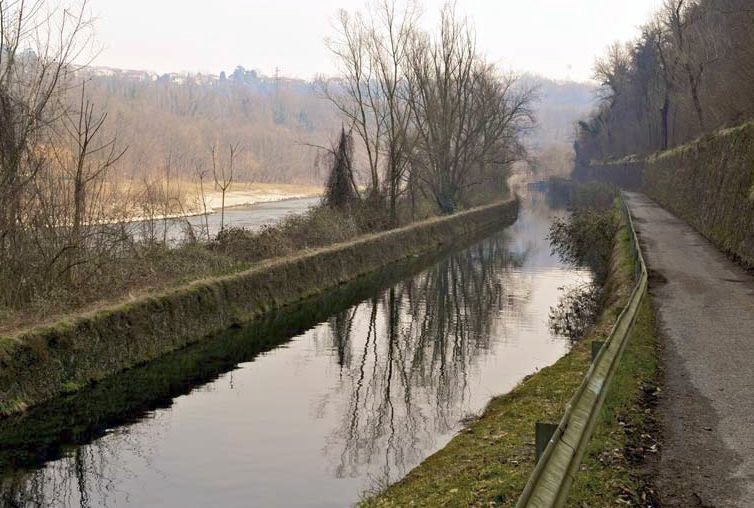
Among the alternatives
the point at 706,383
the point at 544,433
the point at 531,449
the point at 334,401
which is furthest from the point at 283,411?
the point at 544,433

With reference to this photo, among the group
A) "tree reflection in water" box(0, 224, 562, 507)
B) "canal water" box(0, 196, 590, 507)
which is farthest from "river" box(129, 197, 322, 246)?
"tree reflection in water" box(0, 224, 562, 507)

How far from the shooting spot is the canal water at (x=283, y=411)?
969 cm

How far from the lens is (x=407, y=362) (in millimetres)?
16688

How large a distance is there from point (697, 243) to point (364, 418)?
60.2 feet

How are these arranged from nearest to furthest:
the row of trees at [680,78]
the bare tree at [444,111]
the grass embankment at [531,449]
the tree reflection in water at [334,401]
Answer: the grass embankment at [531,449]
the tree reflection in water at [334,401]
the row of trees at [680,78]
the bare tree at [444,111]

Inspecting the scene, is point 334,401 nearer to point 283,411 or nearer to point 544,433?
point 283,411

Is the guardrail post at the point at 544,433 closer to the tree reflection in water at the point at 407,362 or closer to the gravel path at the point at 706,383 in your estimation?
the gravel path at the point at 706,383

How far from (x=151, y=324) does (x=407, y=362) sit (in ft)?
17.3

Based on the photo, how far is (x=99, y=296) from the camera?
16609mm

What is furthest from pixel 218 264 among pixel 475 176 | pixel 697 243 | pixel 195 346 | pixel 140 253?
pixel 475 176

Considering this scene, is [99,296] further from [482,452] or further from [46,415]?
[482,452]

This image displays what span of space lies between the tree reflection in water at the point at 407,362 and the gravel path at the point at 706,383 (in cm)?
342

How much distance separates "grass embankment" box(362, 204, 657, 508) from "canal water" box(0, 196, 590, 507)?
1020 mm

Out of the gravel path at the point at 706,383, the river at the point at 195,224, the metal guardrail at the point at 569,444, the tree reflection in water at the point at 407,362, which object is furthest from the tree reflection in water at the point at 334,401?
the river at the point at 195,224
